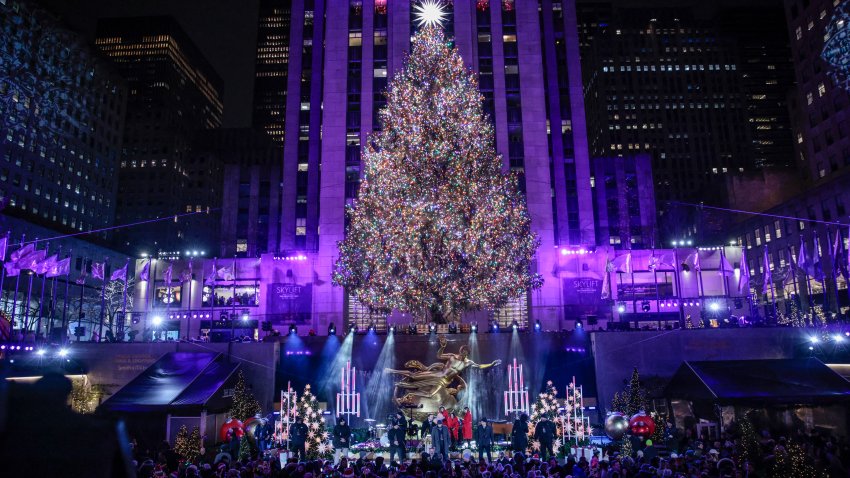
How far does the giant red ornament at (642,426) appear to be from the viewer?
24.1m

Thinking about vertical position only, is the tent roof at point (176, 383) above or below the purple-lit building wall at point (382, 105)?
below

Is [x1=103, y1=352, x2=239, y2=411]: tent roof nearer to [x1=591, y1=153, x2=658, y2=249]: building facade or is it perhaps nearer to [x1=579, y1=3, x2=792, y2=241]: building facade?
[x1=591, y1=153, x2=658, y2=249]: building facade

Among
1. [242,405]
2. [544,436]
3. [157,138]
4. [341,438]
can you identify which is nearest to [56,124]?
[157,138]

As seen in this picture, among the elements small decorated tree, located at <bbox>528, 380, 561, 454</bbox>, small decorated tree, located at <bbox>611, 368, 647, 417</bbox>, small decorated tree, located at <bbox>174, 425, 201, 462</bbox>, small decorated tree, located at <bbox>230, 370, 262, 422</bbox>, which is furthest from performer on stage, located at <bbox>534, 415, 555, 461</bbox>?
small decorated tree, located at <bbox>230, 370, 262, 422</bbox>

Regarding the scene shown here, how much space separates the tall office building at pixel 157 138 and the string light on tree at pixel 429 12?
76427mm

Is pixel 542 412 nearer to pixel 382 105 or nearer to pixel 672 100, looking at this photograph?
pixel 382 105

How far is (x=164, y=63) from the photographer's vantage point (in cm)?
17462

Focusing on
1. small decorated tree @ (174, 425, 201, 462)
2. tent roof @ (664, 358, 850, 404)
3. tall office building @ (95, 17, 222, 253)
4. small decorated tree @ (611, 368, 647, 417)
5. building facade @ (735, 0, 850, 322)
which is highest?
tall office building @ (95, 17, 222, 253)

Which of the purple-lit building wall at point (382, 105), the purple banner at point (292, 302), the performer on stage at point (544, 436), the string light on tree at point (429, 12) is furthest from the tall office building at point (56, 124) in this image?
the performer on stage at point (544, 436)

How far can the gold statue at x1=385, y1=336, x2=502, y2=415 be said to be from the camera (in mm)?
32219

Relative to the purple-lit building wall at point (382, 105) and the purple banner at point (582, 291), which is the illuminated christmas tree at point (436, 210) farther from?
the purple-lit building wall at point (382, 105)

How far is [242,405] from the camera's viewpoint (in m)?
29.1

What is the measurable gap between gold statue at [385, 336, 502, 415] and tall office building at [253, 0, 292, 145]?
160571 mm

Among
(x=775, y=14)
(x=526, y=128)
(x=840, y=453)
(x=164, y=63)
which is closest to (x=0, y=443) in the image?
(x=840, y=453)
